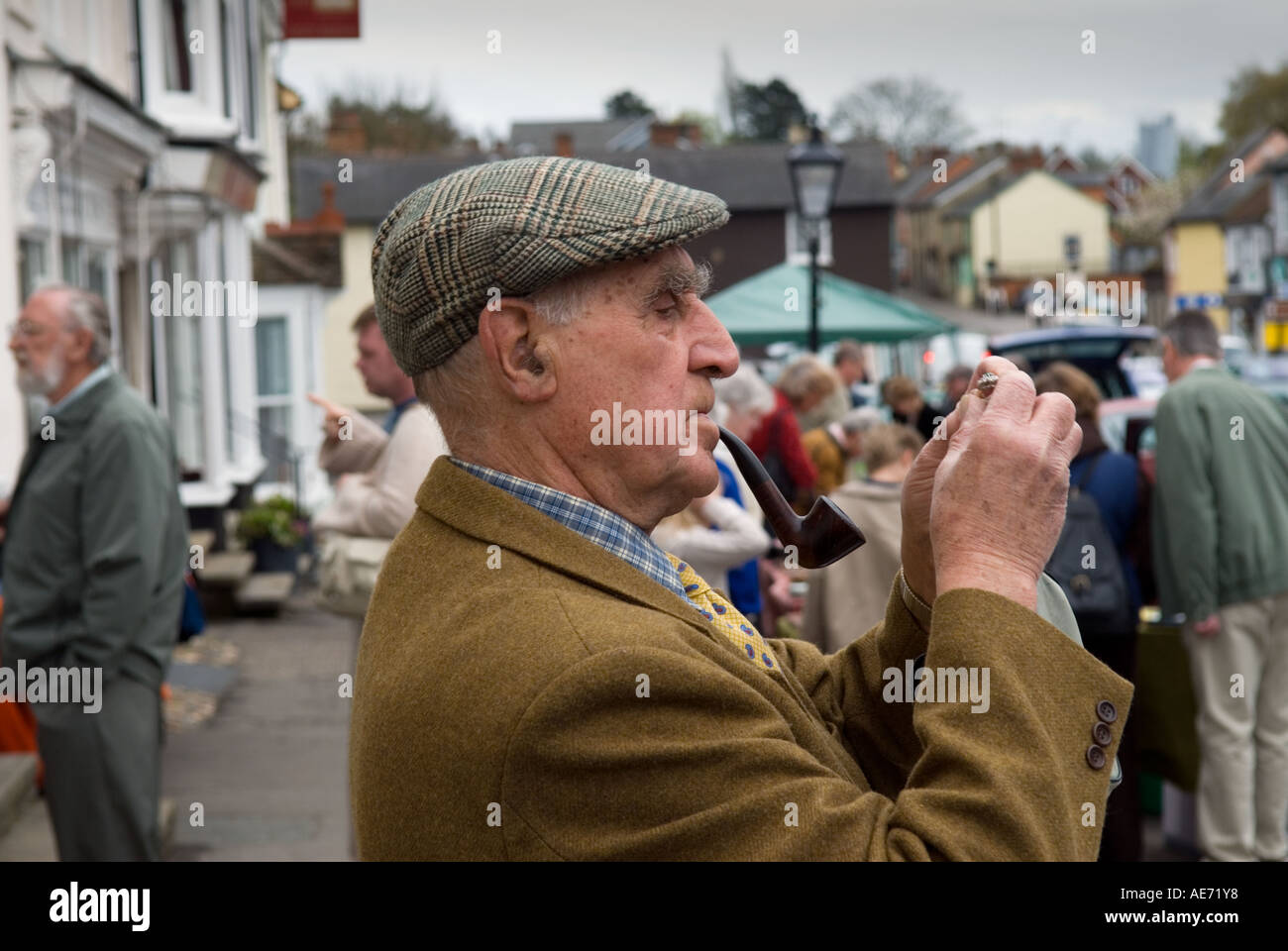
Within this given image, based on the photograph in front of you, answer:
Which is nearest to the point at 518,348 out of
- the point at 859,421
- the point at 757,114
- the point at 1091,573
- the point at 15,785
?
the point at 1091,573

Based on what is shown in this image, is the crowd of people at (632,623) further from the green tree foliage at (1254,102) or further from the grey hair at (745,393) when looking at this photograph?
the green tree foliage at (1254,102)

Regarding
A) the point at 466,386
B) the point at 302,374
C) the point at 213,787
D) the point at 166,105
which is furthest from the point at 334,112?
the point at 466,386

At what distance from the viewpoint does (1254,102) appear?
68938 millimetres

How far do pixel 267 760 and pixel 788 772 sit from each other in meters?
7.42

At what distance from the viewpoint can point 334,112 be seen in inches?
2079

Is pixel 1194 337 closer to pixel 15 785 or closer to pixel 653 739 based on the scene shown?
pixel 15 785

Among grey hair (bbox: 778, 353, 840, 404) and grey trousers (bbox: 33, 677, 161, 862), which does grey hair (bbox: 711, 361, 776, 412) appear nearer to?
grey hair (bbox: 778, 353, 840, 404)

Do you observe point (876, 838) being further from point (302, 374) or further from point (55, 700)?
point (302, 374)

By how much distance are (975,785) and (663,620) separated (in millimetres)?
363

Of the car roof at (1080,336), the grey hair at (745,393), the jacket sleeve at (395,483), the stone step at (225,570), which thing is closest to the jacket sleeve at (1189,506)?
the grey hair at (745,393)

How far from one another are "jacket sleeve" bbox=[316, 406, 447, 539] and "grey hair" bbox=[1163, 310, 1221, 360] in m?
3.20

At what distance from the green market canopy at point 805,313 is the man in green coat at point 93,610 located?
28.6 feet

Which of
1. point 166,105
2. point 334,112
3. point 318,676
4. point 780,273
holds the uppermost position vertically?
point 334,112

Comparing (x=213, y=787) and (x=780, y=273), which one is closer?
(x=213, y=787)
